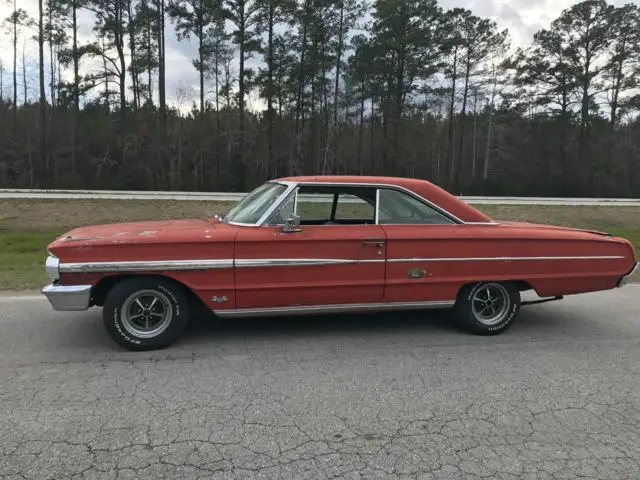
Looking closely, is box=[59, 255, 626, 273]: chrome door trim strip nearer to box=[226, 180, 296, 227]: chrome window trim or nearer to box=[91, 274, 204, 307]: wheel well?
box=[91, 274, 204, 307]: wheel well

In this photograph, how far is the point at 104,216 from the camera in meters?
17.0

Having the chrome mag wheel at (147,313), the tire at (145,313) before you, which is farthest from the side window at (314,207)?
the chrome mag wheel at (147,313)

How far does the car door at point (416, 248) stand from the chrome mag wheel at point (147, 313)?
2065 millimetres

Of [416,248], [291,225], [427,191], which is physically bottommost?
[416,248]

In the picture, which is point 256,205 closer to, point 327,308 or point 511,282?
point 327,308

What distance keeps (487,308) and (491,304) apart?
0.06 m

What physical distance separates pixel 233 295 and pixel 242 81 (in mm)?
40075

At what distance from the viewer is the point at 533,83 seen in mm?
46375

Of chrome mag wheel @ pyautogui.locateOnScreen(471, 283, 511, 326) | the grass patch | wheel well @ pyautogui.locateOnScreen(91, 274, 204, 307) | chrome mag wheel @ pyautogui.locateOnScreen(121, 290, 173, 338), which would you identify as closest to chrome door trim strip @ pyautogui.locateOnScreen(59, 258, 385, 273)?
wheel well @ pyautogui.locateOnScreen(91, 274, 204, 307)

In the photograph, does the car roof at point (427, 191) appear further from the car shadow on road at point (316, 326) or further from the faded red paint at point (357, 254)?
the car shadow on road at point (316, 326)

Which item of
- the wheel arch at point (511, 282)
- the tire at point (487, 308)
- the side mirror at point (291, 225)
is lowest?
the tire at point (487, 308)

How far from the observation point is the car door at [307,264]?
455 centimetres

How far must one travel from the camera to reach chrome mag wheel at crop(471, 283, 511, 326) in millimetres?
5117

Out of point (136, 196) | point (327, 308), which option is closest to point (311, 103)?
point (136, 196)
